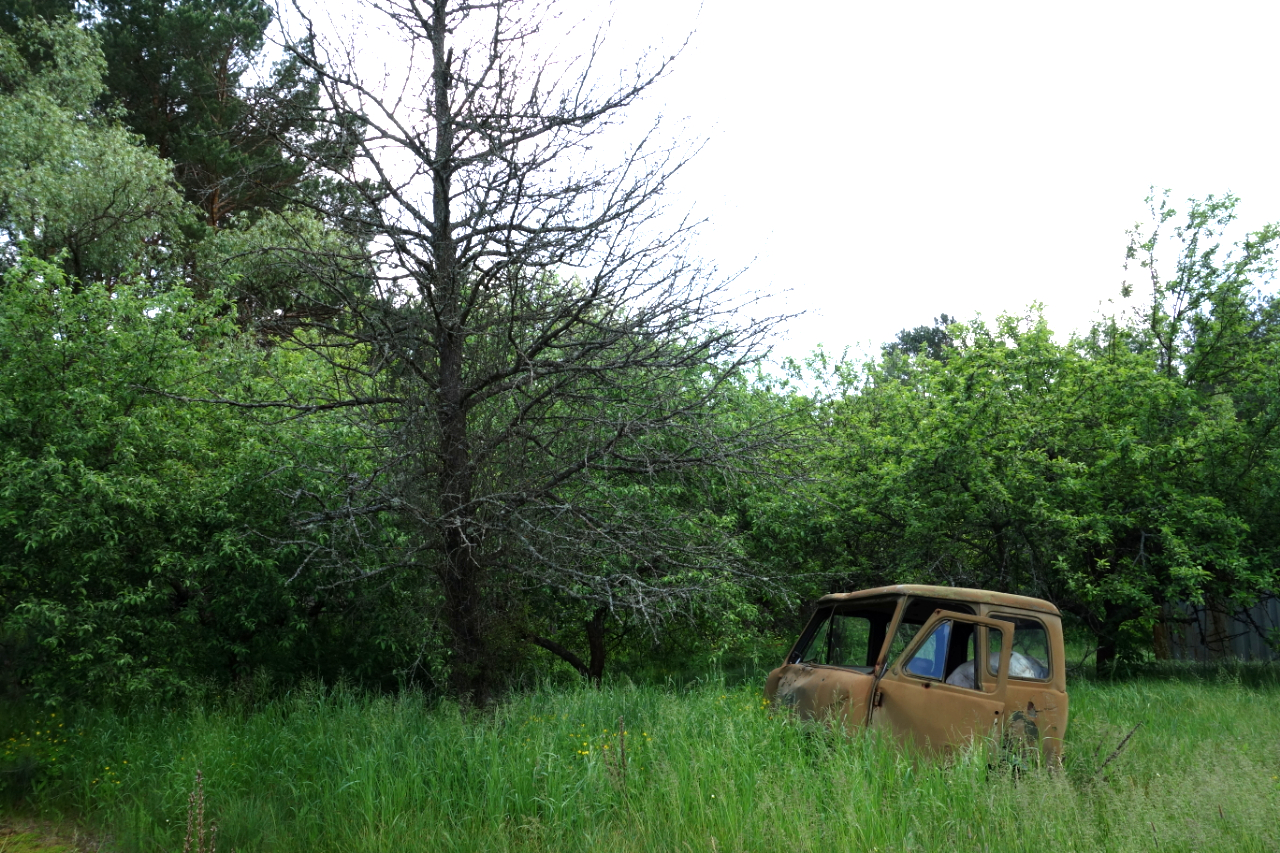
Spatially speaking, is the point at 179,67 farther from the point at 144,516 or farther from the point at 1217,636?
the point at 1217,636

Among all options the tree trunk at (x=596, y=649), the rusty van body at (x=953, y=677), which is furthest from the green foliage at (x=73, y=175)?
the rusty van body at (x=953, y=677)

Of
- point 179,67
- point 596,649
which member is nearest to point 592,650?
point 596,649

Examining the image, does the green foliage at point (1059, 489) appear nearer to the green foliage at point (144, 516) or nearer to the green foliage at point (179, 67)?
the green foliage at point (144, 516)

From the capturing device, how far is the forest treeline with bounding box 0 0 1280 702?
844cm

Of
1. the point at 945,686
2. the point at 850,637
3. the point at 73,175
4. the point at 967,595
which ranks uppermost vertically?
the point at 73,175

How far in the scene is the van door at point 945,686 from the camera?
22.7 feet

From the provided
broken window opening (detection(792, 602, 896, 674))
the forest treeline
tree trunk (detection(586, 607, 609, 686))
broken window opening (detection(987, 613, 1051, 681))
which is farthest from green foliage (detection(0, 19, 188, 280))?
broken window opening (detection(987, 613, 1051, 681))

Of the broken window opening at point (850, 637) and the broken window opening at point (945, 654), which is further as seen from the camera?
the broken window opening at point (850, 637)

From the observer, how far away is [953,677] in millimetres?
7246

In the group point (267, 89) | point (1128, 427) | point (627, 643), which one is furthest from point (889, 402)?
point (267, 89)

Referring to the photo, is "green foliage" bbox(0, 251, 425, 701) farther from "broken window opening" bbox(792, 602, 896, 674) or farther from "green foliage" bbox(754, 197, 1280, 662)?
"green foliage" bbox(754, 197, 1280, 662)

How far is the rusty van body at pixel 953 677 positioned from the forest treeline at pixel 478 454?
172 cm

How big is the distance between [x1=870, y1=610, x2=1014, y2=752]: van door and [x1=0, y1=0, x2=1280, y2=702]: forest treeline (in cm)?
204

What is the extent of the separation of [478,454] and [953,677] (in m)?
4.43
